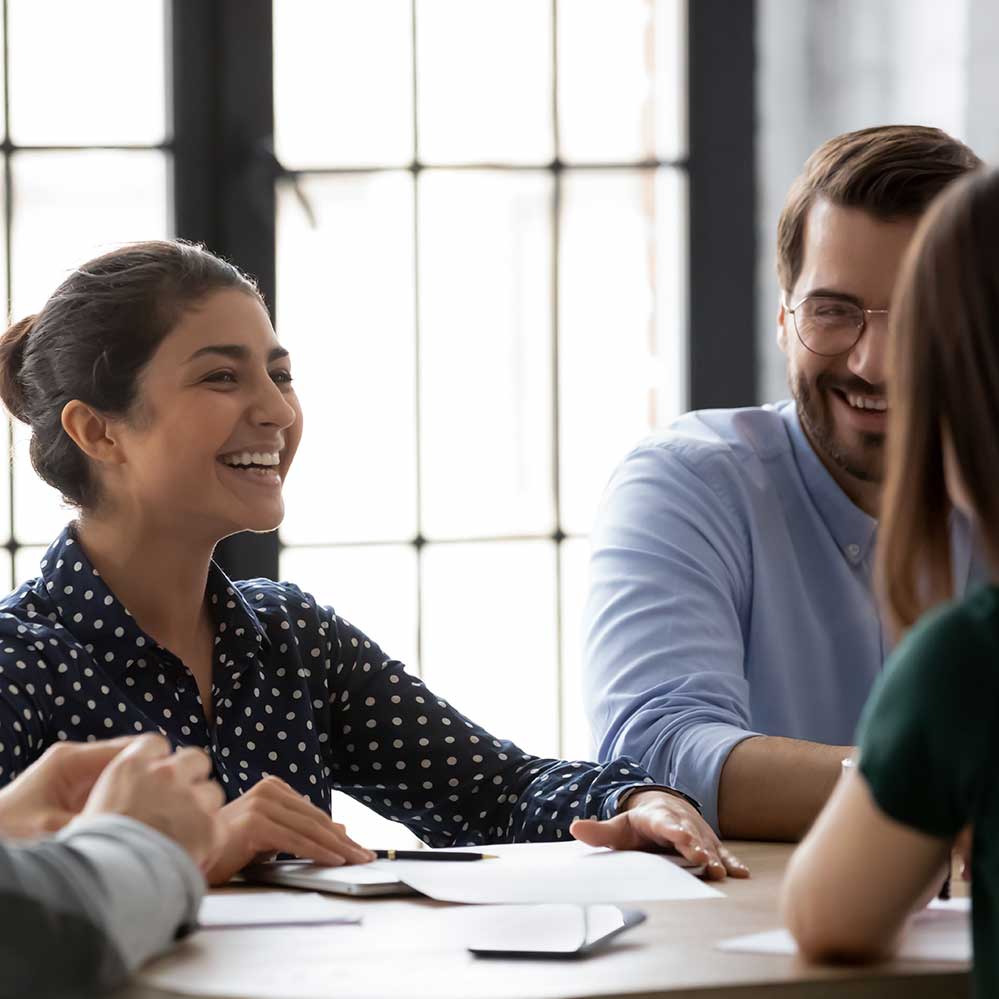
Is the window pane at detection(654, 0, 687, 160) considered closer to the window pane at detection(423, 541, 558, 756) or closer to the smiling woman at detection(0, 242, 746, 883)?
the window pane at detection(423, 541, 558, 756)

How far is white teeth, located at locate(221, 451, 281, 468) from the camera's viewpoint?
1.85 m

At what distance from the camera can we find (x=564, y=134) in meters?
2.82

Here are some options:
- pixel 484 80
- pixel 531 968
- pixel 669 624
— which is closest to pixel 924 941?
pixel 531 968

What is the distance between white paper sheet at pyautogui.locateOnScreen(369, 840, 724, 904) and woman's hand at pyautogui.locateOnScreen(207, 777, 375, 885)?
0.13 feet

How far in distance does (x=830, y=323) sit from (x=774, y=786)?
0.70 m

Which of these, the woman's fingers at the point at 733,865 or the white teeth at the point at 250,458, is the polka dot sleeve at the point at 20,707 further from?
the woman's fingers at the point at 733,865

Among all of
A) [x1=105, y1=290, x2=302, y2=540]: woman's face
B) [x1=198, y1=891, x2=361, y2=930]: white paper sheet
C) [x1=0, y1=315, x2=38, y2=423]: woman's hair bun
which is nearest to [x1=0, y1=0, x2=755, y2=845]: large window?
[x1=0, y1=315, x2=38, y2=423]: woman's hair bun

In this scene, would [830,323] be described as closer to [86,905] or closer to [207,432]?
[207,432]

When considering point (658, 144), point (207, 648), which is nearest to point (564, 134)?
point (658, 144)

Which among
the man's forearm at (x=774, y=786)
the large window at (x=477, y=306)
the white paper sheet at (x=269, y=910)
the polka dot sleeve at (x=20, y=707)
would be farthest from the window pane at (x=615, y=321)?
the white paper sheet at (x=269, y=910)

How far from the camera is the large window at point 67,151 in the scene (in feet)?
8.63

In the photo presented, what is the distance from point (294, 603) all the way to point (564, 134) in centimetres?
127

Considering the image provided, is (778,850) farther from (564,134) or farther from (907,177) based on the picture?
(564,134)

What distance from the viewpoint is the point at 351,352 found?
2.79 metres
